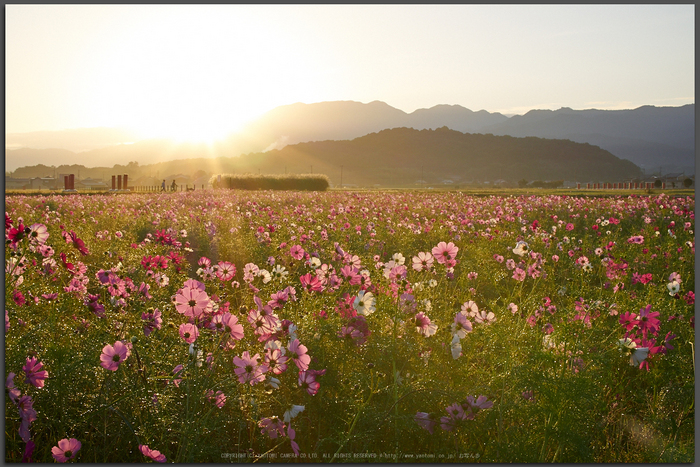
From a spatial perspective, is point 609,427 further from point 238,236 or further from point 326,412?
point 238,236

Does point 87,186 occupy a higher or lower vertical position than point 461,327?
higher

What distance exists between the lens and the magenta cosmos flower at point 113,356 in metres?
1.81

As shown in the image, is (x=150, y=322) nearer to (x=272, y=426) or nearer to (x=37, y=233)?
(x=37, y=233)

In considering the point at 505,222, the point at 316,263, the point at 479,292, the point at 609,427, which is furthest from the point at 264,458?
the point at 505,222

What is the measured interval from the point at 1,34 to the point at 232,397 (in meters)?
2.59

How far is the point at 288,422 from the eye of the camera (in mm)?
1858

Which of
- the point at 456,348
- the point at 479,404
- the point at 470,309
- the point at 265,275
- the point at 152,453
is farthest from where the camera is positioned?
the point at 265,275

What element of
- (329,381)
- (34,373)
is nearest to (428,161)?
(329,381)

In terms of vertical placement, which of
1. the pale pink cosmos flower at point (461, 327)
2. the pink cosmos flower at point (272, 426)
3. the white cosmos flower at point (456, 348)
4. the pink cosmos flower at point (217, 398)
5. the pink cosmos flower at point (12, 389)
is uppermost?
the pale pink cosmos flower at point (461, 327)

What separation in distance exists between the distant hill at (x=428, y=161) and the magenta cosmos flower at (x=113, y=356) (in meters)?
141

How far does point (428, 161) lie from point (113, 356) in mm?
173249

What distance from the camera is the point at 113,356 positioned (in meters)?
1.83

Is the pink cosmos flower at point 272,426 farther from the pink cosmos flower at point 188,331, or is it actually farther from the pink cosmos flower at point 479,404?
the pink cosmos flower at point 479,404

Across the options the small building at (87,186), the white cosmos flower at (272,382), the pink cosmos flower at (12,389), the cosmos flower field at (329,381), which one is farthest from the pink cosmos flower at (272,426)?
the small building at (87,186)
